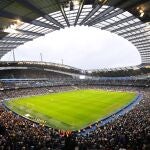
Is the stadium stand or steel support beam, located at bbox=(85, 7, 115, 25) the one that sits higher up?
steel support beam, located at bbox=(85, 7, 115, 25)

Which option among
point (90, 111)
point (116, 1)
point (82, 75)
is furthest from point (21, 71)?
point (116, 1)

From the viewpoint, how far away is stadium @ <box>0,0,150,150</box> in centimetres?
1970

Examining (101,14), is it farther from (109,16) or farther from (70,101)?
(70,101)

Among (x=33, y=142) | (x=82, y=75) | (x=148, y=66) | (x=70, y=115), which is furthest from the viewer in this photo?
(x=82, y=75)

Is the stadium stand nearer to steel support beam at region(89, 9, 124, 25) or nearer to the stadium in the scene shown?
the stadium

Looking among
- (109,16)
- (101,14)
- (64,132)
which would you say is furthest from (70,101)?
(64,132)

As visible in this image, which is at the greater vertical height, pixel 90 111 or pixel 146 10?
pixel 146 10

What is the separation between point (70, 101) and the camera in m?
59.5

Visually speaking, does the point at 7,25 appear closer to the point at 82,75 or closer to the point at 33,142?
the point at 33,142

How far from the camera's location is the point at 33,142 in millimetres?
19266

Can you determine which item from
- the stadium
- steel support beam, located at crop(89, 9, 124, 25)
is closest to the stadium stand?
the stadium

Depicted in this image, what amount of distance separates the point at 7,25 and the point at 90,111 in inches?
867

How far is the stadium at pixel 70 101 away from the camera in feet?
64.6

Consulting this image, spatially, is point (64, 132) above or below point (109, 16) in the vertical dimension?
below
